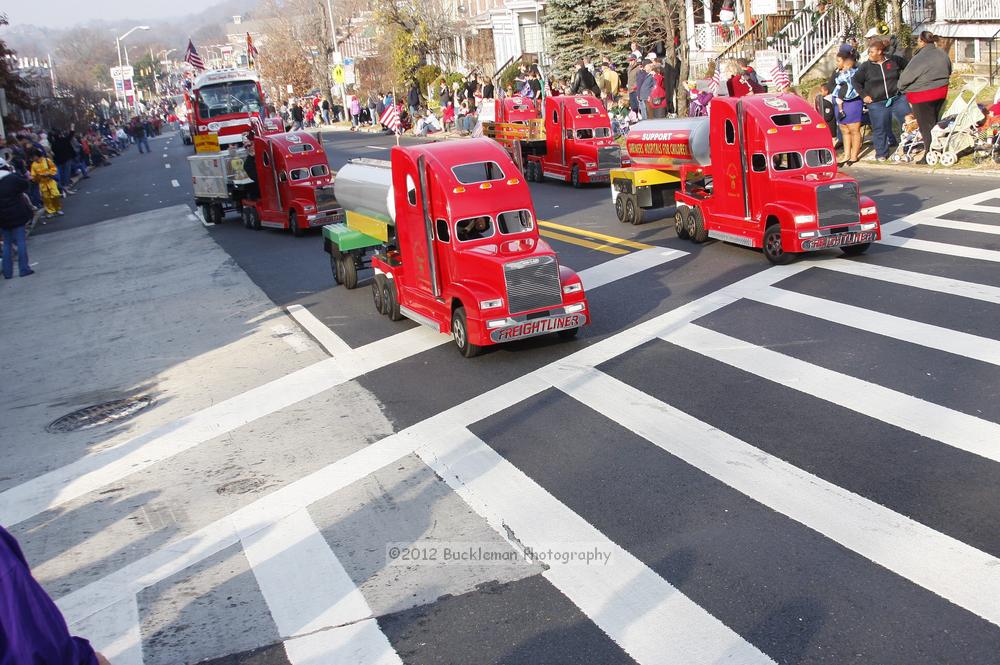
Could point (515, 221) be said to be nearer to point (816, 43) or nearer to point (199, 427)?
point (199, 427)

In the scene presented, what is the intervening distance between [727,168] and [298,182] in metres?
10.1

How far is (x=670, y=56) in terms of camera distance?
1454 inches

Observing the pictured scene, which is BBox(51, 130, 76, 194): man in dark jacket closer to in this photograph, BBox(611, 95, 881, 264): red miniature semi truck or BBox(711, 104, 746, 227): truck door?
BBox(611, 95, 881, 264): red miniature semi truck

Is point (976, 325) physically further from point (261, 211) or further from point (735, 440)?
point (261, 211)

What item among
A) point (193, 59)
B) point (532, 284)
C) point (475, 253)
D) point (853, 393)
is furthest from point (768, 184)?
point (193, 59)

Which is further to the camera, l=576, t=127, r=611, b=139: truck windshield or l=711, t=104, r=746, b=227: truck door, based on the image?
l=576, t=127, r=611, b=139: truck windshield

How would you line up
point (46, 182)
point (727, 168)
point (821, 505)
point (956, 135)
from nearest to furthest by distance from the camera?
1. point (821, 505)
2. point (727, 168)
3. point (956, 135)
4. point (46, 182)

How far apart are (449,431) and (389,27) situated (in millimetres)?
55977

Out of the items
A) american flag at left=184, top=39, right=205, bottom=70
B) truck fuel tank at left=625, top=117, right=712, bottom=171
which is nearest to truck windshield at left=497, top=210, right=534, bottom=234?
truck fuel tank at left=625, top=117, right=712, bottom=171

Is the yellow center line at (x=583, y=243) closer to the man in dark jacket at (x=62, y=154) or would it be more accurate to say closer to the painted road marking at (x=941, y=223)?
the painted road marking at (x=941, y=223)

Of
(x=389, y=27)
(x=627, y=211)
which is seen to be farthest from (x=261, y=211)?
(x=389, y=27)

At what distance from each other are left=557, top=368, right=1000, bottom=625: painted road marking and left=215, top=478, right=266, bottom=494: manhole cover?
10.1 ft

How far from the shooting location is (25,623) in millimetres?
2990

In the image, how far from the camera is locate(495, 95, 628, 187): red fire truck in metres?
23.9
